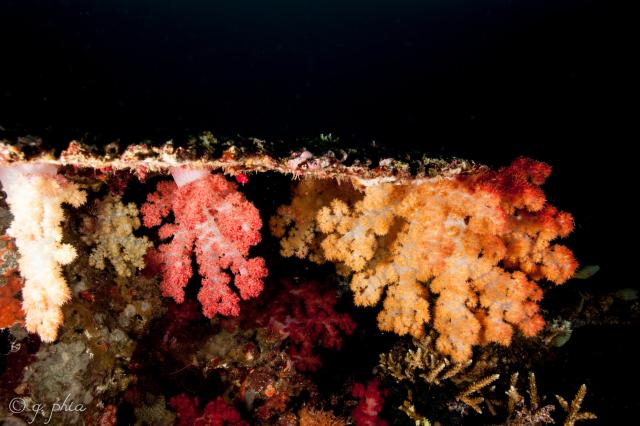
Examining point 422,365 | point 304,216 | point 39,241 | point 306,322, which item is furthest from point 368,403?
point 39,241

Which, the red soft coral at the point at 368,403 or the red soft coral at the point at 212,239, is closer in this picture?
the red soft coral at the point at 212,239

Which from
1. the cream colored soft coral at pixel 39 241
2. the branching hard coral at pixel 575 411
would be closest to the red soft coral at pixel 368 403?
the branching hard coral at pixel 575 411

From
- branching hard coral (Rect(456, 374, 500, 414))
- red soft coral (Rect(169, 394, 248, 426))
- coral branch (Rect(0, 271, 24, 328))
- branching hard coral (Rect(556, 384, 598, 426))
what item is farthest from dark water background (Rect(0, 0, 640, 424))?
red soft coral (Rect(169, 394, 248, 426))

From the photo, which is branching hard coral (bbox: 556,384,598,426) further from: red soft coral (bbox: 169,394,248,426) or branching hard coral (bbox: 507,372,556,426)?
red soft coral (bbox: 169,394,248,426)

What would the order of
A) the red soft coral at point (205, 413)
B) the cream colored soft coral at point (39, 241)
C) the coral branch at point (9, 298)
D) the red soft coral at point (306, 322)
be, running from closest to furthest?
the cream colored soft coral at point (39, 241), the coral branch at point (9, 298), the red soft coral at point (205, 413), the red soft coral at point (306, 322)

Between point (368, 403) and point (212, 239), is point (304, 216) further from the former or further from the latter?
point (368, 403)

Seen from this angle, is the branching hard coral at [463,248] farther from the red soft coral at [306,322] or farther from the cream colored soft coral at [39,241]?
the cream colored soft coral at [39,241]

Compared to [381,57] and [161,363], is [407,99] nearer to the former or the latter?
[381,57]
